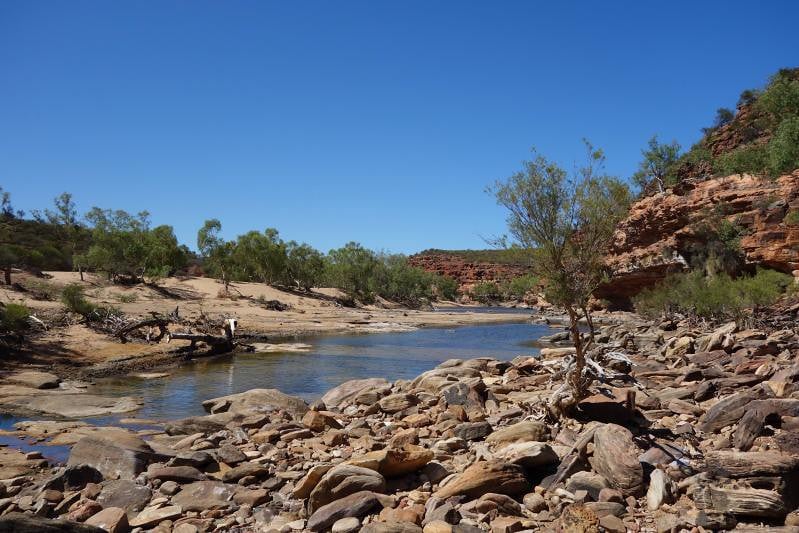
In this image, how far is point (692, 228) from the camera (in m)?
45.2

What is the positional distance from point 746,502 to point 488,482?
3.04m

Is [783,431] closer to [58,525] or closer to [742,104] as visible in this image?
[58,525]

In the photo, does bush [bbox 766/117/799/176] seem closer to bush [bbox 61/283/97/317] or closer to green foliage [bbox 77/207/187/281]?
bush [bbox 61/283/97/317]

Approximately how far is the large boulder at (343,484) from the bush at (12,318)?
70.8 ft

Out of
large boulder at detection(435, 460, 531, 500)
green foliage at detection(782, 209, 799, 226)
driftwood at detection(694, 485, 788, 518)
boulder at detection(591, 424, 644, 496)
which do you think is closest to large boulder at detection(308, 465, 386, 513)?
large boulder at detection(435, 460, 531, 500)

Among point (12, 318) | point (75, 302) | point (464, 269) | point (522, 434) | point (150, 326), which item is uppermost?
point (464, 269)

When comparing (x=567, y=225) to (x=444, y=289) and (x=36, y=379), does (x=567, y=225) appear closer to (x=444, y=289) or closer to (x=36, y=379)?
(x=36, y=379)

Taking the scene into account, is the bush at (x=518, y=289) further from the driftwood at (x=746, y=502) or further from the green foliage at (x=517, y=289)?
the driftwood at (x=746, y=502)

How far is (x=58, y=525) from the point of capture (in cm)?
586

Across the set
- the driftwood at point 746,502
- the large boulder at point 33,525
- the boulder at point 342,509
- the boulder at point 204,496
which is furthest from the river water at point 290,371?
the driftwood at point 746,502

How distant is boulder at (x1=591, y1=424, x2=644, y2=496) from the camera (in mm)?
6824

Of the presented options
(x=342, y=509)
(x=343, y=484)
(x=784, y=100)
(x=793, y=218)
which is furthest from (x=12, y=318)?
(x=784, y=100)

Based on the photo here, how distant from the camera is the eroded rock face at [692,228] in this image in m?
34.6

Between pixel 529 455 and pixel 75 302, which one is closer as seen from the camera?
pixel 529 455
